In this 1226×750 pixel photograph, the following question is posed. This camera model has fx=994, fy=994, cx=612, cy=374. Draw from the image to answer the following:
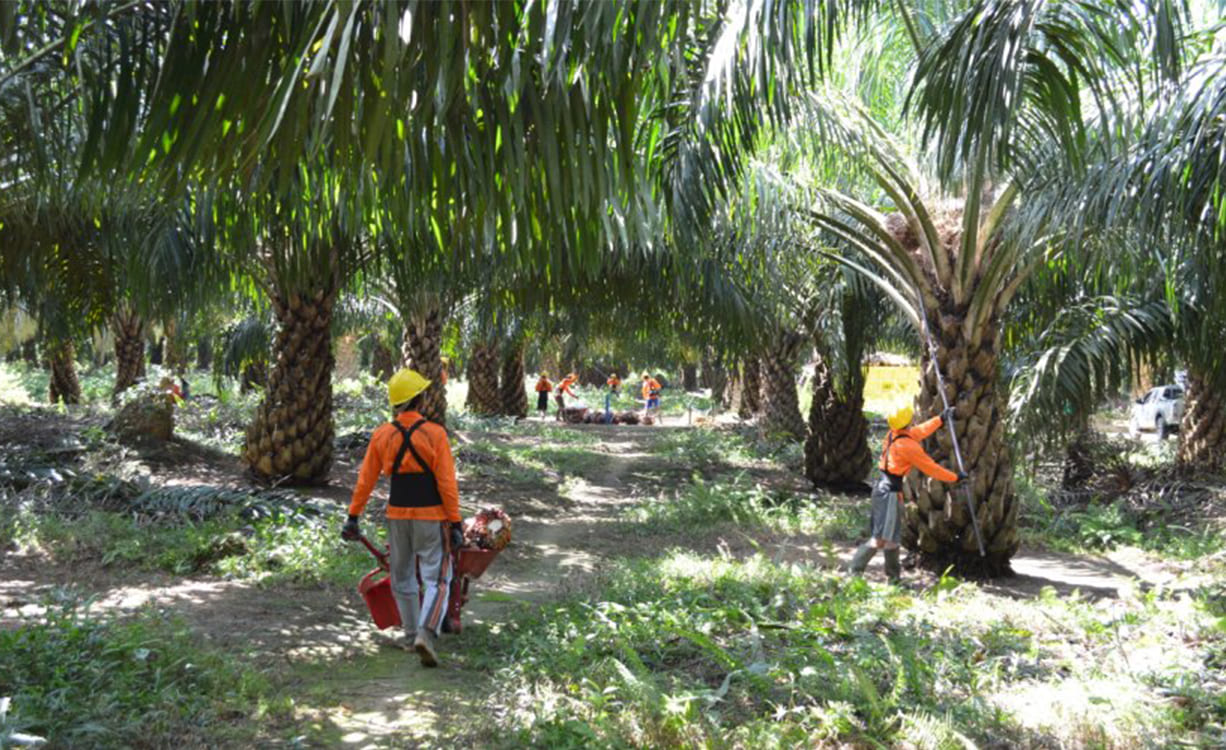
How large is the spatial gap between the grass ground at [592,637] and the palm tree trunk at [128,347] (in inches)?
319

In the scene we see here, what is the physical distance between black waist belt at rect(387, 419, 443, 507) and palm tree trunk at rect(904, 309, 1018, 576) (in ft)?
15.4

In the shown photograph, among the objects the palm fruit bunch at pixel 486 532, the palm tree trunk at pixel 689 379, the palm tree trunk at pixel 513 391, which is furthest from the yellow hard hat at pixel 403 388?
the palm tree trunk at pixel 689 379

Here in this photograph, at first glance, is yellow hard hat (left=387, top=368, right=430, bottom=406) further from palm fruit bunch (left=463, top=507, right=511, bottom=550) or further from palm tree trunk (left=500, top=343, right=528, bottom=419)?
palm tree trunk (left=500, top=343, right=528, bottom=419)

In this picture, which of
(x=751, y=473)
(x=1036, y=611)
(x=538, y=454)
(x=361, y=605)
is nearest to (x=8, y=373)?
(x=538, y=454)

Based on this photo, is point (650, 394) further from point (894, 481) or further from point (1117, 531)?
point (894, 481)

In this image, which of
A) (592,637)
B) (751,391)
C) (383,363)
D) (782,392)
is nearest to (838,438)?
(782,392)

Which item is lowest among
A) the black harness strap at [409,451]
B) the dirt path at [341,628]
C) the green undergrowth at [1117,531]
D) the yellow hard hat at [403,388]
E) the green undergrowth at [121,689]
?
the green undergrowth at [1117,531]

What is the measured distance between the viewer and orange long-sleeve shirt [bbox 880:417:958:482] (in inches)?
299

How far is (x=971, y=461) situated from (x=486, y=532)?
4310 millimetres

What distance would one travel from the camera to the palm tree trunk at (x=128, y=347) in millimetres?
18047

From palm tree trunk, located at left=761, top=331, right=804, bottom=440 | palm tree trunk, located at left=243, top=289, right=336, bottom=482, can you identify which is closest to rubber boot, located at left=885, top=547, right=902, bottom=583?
palm tree trunk, located at left=243, top=289, right=336, bottom=482

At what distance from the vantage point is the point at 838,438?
44.7ft

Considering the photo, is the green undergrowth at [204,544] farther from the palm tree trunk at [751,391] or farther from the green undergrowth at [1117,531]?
the palm tree trunk at [751,391]

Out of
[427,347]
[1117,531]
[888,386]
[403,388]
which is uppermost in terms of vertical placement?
[427,347]
